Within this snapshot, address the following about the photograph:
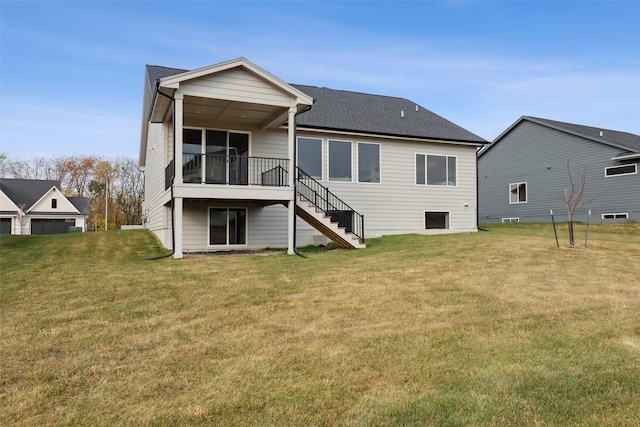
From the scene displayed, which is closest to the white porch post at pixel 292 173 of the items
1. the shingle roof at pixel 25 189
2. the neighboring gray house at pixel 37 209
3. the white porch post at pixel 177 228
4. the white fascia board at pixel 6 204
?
the white porch post at pixel 177 228

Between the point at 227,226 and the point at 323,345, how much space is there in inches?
395

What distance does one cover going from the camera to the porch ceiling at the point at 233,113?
12086 mm

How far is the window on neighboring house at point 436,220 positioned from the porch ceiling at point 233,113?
7.18 meters

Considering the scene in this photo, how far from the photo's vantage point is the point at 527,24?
51.4ft

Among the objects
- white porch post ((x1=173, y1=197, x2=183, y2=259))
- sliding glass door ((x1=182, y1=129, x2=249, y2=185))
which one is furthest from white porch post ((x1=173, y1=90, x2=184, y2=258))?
sliding glass door ((x1=182, y1=129, x2=249, y2=185))

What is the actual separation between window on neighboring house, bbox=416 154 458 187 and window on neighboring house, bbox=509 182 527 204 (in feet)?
30.5

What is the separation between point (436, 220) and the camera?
1788 centimetres

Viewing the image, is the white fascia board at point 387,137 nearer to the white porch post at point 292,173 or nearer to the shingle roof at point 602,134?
the white porch post at point 292,173

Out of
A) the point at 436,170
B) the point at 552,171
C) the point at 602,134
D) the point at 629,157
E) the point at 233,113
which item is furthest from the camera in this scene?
the point at 602,134

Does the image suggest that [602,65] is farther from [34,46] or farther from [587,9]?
[34,46]

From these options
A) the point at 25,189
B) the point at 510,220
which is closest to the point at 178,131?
the point at 510,220

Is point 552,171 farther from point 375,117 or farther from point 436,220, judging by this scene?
point 375,117

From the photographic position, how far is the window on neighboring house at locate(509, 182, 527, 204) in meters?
25.3

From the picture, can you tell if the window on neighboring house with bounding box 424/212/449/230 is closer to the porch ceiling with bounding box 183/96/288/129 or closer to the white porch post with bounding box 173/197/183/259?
the porch ceiling with bounding box 183/96/288/129
